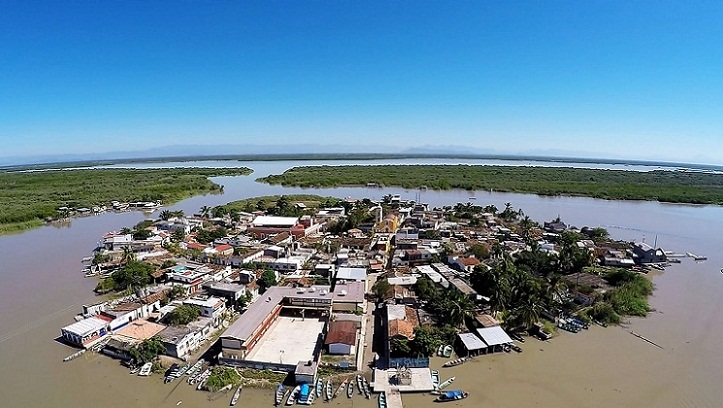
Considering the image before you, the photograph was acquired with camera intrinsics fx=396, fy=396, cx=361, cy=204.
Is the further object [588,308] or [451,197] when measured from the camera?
[451,197]

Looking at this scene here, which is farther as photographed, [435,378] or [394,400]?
[435,378]

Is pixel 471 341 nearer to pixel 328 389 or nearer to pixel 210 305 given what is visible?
pixel 328 389

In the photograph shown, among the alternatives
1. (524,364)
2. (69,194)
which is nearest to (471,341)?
(524,364)

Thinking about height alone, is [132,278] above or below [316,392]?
above

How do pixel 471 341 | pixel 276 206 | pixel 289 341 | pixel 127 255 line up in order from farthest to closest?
pixel 276 206, pixel 127 255, pixel 289 341, pixel 471 341

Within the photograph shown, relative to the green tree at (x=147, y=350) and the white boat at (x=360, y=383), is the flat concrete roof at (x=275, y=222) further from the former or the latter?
the white boat at (x=360, y=383)

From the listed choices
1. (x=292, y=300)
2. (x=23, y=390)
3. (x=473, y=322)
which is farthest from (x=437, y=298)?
(x=23, y=390)

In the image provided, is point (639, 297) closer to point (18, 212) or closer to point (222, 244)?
point (222, 244)
